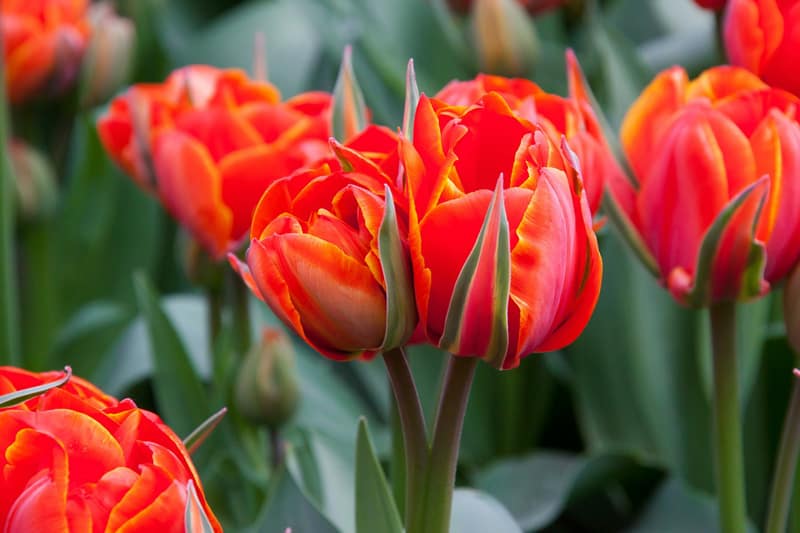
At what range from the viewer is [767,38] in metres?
0.44

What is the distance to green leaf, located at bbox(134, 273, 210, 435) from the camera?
0.70 m

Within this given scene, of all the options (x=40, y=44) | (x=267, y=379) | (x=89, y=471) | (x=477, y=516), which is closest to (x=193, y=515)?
(x=89, y=471)

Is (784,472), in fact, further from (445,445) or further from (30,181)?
(30,181)

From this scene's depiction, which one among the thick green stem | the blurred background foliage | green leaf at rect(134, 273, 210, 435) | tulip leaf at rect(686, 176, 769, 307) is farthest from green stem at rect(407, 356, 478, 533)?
green leaf at rect(134, 273, 210, 435)

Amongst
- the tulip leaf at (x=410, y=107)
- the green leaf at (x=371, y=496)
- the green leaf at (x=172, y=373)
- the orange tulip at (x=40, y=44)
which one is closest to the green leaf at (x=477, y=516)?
the green leaf at (x=371, y=496)

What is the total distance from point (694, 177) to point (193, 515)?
8.5 inches

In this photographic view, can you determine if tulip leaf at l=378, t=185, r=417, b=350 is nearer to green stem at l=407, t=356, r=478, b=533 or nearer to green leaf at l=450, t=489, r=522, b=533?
green stem at l=407, t=356, r=478, b=533

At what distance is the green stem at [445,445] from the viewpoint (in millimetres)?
342

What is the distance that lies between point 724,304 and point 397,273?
165 millimetres

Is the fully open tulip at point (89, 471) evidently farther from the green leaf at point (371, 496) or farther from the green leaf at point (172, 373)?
the green leaf at point (172, 373)

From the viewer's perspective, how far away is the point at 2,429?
0.31 meters

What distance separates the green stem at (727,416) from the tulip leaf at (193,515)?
0.21 metres

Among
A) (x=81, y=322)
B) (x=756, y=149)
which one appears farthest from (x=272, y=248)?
(x=81, y=322)

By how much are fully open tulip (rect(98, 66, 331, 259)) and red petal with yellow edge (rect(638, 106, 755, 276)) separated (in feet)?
0.61
